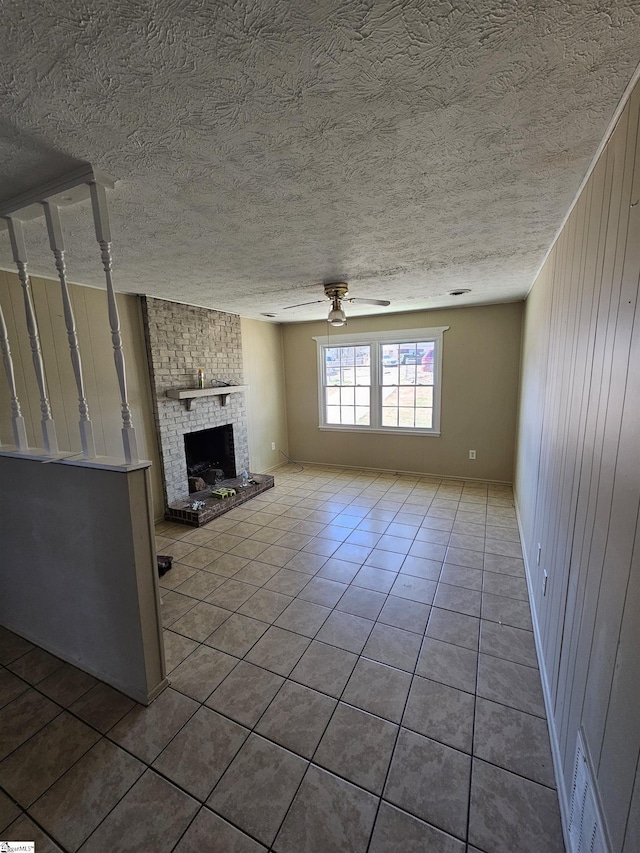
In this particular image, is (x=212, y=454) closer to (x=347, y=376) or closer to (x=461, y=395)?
(x=347, y=376)

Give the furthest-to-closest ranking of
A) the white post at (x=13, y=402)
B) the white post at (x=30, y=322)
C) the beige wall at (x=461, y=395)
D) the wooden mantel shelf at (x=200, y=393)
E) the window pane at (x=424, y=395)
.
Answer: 1. the window pane at (x=424, y=395)
2. the beige wall at (x=461, y=395)
3. the wooden mantel shelf at (x=200, y=393)
4. the white post at (x=13, y=402)
5. the white post at (x=30, y=322)

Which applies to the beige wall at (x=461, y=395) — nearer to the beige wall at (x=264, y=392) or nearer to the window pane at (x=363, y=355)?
the window pane at (x=363, y=355)

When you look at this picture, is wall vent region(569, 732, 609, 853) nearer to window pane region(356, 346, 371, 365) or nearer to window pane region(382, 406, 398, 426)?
window pane region(382, 406, 398, 426)

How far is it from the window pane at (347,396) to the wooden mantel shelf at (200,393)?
1.69m

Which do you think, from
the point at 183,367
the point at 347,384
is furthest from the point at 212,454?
the point at 347,384

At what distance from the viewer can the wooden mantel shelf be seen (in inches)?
157

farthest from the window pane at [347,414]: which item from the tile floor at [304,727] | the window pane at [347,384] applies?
the tile floor at [304,727]

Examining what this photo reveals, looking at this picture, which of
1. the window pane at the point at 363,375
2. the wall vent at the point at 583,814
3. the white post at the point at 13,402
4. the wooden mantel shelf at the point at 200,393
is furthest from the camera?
the window pane at the point at 363,375

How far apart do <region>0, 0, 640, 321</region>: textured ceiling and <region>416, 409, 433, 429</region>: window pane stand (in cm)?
324

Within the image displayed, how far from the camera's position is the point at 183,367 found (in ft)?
13.7

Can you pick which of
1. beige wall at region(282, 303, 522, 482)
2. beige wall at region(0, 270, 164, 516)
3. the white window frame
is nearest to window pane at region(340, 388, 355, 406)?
the white window frame

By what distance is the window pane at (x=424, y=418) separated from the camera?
5.21 meters

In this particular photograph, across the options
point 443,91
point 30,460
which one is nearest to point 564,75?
point 443,91

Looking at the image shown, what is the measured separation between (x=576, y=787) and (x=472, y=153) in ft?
7.45
